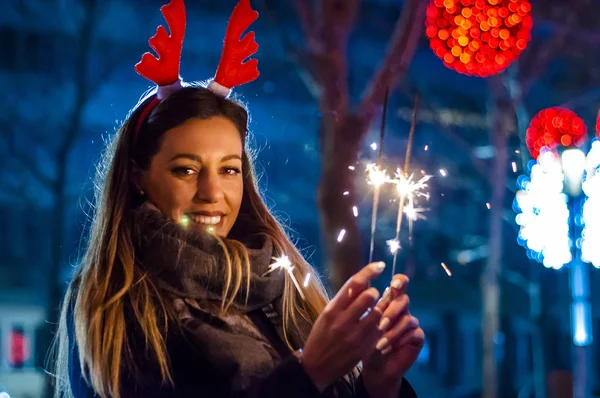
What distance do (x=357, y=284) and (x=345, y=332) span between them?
11cm

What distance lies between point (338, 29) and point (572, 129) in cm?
356

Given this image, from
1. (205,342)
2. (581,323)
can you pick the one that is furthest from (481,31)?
(581,323)

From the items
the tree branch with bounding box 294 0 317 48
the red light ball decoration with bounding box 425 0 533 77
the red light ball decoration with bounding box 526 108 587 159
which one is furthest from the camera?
the red light ball decoration with bounding box 526 108 587 159

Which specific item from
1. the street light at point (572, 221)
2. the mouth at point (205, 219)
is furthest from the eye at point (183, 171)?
the street light at point (572, 221)

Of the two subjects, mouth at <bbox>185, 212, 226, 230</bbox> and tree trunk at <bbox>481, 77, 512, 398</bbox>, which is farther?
tree trunk at <bbox>481, 77, 512, 398</bbox>

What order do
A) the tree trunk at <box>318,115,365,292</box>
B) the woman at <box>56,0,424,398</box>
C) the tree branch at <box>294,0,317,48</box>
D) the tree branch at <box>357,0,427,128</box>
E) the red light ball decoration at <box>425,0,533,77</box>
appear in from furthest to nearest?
1. the tree branch at <box>294,0,317,48</box>
2. the tree branch at <box>357,0,427,128</box>
3. the tree trunk at <box>318,115,365,292</box>
4. the red light ball decoration at <box>425,0,533,77</box>
5. the woman at <box>56,0,424,398</box>

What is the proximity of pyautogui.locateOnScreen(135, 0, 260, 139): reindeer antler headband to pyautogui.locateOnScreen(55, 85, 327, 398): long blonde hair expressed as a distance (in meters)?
0.05

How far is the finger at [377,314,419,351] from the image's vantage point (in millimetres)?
1802

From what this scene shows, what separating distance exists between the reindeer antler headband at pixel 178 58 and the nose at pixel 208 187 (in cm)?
24

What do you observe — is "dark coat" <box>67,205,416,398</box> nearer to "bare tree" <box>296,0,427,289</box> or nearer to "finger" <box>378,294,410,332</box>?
"finger" <box>378,294,410,332</box>

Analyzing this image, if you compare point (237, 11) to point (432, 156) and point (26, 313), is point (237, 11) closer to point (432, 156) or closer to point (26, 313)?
point (432, 156)

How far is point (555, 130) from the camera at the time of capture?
9289 millimetres

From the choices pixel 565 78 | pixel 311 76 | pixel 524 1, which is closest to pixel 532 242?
pixel 311 76

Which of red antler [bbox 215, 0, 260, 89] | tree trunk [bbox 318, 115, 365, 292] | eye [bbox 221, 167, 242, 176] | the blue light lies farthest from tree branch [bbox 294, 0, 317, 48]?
eye [bbox 221, 167, 242, 176]
